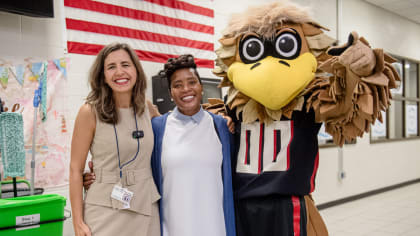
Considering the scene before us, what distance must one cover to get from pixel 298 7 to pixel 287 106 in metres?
0.49

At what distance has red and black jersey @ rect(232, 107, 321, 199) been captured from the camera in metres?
1.63

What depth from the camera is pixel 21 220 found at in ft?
6.68

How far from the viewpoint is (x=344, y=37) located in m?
5.69

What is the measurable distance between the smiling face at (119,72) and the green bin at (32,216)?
3.23 feet

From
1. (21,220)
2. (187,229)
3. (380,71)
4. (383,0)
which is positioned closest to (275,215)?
(187,229)

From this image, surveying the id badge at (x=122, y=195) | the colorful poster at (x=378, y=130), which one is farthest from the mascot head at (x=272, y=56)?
the colorful poster at (x=378, y=130)

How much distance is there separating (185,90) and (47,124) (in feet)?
5.33

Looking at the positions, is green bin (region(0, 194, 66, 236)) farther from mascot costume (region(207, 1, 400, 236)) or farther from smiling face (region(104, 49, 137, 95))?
mascot costume (region(207, 1, 400, 236))

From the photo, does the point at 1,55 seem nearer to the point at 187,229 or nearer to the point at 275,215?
the point at 187,229

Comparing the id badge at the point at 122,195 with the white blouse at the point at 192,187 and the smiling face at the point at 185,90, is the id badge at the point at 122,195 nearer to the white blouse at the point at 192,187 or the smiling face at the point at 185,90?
the white blouse at the point at 192,187

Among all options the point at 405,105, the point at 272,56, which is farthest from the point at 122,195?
the point at 405,105

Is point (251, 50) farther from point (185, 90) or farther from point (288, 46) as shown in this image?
point (185, 90)

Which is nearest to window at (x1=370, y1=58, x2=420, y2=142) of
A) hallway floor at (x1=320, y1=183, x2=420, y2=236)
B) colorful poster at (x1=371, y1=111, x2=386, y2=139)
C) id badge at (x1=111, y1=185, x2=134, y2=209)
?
colorful poster at (x1=371, y1=111, x2=386, y2=139)

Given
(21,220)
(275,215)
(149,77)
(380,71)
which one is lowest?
(21,220)
